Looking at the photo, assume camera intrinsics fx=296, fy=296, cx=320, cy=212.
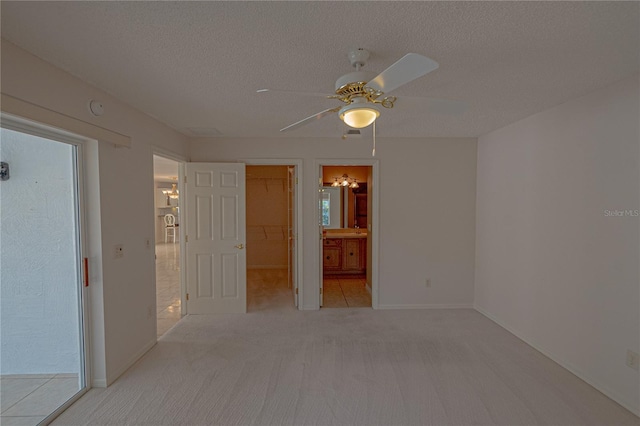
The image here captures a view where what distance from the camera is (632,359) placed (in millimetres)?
2125

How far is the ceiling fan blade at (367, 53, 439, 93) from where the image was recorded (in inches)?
49.2

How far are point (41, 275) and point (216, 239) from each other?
1.89 m

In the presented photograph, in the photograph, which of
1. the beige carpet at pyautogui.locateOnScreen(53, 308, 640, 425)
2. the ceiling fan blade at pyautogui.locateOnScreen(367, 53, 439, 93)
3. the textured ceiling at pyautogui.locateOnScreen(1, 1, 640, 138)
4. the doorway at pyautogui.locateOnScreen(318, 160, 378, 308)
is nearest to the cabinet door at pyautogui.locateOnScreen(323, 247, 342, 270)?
the doorway at pyautogui.locateOnScreen(318, 160, 378, 308)

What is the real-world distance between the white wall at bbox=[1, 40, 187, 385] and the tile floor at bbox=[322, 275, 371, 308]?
2378 millimetres

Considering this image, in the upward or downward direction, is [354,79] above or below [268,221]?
above

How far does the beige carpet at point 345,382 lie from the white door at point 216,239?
52cm

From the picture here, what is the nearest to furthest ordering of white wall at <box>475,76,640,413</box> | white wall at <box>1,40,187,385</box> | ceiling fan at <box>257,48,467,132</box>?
ceiling fan at <box>257,48,467,132</box>, white wall at <box>1,40,187,385</box>, white wall at <box>475,76,640,413</box>

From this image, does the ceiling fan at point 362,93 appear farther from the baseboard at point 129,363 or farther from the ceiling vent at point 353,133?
the baseboard at point 129,363

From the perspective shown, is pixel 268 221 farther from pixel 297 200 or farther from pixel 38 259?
pixel 38 259

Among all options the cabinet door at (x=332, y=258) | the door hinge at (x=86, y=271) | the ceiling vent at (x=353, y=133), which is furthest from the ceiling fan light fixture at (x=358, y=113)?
the cabinet door at (x=332, y=258)

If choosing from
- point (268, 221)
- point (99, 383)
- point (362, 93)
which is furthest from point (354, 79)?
point (268, 221)

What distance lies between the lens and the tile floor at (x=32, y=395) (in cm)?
201

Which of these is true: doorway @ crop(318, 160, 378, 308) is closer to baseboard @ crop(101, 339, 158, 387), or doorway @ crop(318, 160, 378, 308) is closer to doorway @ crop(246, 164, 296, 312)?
doorway @ crop(246, 164, 296, 312)

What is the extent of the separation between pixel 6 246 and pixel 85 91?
1205mm
